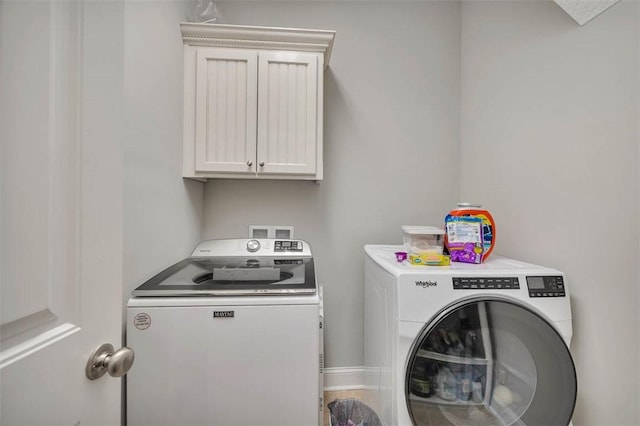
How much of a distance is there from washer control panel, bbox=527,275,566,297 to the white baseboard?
4.10 ft

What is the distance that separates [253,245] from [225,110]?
0.83 meters

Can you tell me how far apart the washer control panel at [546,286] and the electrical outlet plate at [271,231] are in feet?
4.28

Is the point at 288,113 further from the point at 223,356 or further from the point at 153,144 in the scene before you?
the point at 223,356

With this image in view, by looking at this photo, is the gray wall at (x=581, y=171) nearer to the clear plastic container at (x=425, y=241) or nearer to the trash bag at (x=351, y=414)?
the clear plastic container at (x=425, y=241)

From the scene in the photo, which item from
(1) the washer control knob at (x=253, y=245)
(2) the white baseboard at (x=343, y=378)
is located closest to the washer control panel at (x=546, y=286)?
(2) the white baseboard at (x=343, y=378)

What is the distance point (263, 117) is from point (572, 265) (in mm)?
1665

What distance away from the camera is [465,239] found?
116 cm

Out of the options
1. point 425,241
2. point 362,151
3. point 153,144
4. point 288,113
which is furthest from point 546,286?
point 153,144

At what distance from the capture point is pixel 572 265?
105 centimetres

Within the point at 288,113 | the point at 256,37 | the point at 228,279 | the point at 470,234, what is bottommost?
the point at 228,279

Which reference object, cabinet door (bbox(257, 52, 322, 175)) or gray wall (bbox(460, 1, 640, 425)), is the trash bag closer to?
gray wall (bbox(460, 1, 640, 425))

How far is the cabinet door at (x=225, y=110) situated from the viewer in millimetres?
1476

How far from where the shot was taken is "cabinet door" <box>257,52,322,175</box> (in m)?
1.50

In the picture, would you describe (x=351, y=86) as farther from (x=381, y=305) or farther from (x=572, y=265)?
(x=572, y=265)
